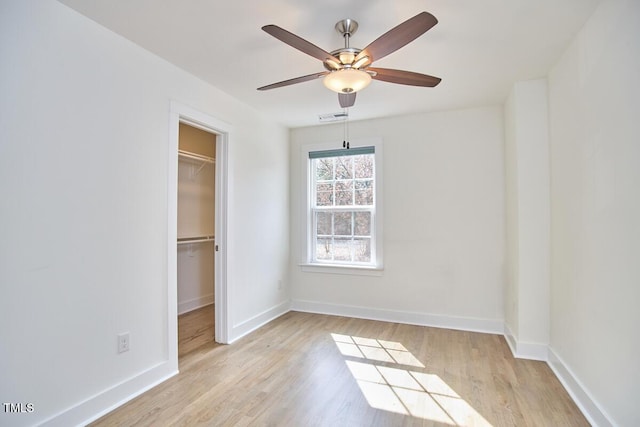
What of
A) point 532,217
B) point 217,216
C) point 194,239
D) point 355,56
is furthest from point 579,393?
point 194,239

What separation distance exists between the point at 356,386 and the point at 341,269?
71.6 inches

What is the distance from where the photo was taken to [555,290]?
2584 millimetres

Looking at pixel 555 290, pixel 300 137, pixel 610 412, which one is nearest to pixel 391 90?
pixel 300 137

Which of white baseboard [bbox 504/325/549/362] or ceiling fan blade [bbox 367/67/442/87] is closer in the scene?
ceiling fan blade [bbox 367/67/442/87]

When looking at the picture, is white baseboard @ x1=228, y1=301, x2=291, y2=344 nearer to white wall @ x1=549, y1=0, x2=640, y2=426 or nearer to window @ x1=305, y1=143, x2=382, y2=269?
window @ x1=305, y1=143, x2=382, y2=269

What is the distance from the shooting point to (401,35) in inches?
63.3

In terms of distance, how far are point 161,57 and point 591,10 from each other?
287 cm

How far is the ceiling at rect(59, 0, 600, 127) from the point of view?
1813 mm

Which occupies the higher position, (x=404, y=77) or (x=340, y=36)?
(x=340, y=36)

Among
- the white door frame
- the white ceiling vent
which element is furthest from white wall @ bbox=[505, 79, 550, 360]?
the white door frame

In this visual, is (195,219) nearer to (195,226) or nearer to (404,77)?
(195,226)

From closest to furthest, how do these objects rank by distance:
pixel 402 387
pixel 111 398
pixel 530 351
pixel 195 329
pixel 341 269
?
pixel 111 398 → pixel 402 387 → pixel 530 351 → pixel 195 329 → pixel 341 269

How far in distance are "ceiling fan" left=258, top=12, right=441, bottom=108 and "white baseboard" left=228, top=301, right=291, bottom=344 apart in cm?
249

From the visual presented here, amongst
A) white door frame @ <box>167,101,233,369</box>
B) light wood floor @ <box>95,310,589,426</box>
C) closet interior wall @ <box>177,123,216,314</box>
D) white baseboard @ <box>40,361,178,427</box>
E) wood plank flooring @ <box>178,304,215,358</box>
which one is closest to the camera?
white baseboard @ <box>40,361,178,427</box>
